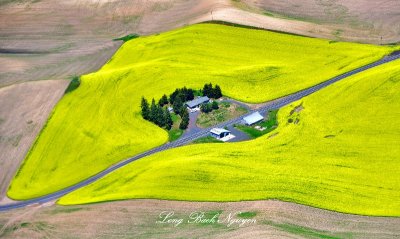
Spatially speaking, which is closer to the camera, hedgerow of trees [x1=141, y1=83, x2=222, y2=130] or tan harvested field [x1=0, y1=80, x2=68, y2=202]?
tan harvested field [x1=0, y1=80, x2=68, y2=202]

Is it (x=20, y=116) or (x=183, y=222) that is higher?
(x=20, y=116)

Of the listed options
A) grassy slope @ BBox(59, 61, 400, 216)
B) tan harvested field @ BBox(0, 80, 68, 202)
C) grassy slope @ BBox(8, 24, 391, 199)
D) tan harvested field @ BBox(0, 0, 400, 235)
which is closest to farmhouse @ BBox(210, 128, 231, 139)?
grassy slope @ BBox(59, 61, 400, 216)

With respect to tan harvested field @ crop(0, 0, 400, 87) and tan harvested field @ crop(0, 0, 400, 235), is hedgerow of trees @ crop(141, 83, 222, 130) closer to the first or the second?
tan harvested field @ crop(0, 0, 400, 235)

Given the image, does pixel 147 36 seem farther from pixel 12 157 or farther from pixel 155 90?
pixel 12 157

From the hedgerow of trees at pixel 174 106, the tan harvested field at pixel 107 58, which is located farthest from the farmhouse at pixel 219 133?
the tan harvested field at pixel 107 58

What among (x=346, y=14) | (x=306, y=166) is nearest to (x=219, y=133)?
(x=306, y=166)

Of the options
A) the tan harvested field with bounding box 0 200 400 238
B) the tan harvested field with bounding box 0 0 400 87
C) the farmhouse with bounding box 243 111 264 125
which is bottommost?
the tan harvested field with bounding box 0 200 400 238

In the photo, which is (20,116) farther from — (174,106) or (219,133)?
(219,133)
